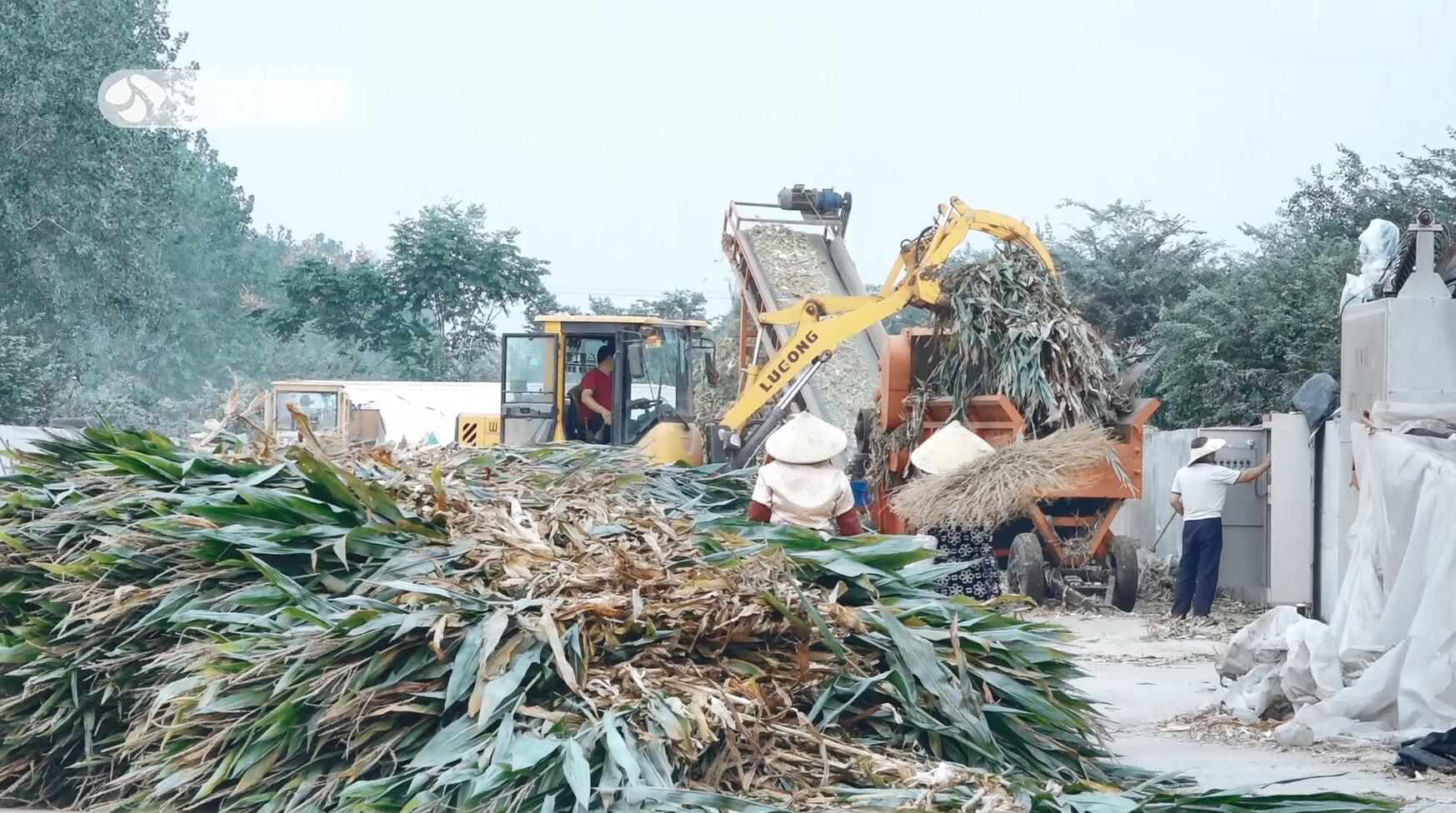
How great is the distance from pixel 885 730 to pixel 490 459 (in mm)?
3608

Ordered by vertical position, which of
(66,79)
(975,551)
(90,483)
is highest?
(66,79)

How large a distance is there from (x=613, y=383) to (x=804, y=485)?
7858mm

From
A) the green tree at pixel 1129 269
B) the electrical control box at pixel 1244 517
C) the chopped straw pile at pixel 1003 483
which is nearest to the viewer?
the chopped straw pile at pixel 1003 483

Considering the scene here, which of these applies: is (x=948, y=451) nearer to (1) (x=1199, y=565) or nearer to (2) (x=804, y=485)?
(1) (x=1199, y=565)

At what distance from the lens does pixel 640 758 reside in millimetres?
4680

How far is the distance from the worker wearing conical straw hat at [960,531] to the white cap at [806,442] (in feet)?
11.6

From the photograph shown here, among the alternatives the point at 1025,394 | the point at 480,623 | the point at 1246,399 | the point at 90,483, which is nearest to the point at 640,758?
the point at 480,623

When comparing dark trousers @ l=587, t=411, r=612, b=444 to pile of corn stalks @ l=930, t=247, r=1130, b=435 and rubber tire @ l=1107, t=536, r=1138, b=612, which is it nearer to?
pile of corn stalks @ l=930, t=247, r=1130, b=435

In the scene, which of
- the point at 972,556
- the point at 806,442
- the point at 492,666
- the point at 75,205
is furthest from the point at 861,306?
the point at 75,205

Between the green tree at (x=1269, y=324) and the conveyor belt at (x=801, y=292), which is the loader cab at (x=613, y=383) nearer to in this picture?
the conveyor belt at (x=801, y=292)

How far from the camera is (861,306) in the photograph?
16000mm

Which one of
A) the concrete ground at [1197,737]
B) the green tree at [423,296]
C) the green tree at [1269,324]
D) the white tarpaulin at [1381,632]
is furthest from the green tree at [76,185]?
the white tarpaulin at [1381,632]

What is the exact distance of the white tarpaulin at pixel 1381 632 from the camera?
7.82m

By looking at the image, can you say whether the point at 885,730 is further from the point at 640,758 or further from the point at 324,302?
the point at 324,302
